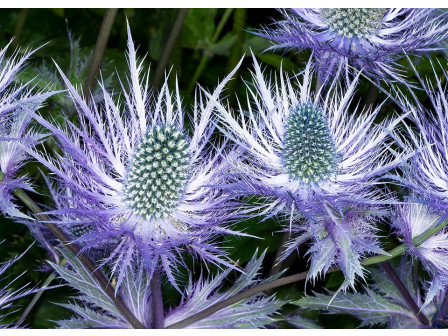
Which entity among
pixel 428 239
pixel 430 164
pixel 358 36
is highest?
pixel 358 36

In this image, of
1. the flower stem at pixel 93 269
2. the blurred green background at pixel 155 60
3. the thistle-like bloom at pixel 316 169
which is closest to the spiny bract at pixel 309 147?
the thistle-like bloom at pixel 316 169

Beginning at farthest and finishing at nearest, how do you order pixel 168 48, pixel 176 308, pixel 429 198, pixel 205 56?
pixel 205 56
pixel 168 48
pixel 176 308
pixel 429 198

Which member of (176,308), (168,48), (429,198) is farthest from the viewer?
(168,48)

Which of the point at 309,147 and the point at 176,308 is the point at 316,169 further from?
the point at 176,308

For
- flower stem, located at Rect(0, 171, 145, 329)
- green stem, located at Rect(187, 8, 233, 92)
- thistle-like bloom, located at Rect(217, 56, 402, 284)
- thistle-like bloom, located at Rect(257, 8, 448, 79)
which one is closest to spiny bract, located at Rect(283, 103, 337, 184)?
thistle-like bloom, located at Rect(217, 56, 402, 284)

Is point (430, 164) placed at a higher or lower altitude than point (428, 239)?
higher

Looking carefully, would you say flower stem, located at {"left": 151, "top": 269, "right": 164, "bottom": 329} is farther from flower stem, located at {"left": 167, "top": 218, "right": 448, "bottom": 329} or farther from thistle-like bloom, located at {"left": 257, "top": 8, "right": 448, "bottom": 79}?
thistle-like bloom, located at {"left": 257, "top": 8, "right": 448, "bottom": 79}

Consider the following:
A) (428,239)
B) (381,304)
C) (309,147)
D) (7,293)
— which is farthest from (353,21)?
(7,293)
